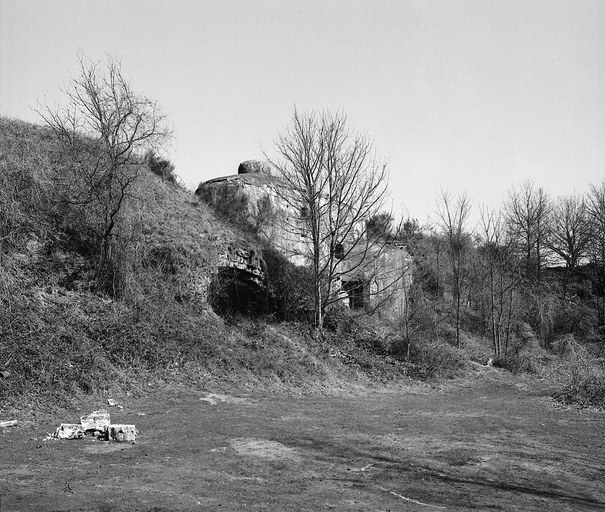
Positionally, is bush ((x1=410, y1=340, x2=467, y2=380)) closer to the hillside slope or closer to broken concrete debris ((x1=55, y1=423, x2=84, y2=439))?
the hillside slope

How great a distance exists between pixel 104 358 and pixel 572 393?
42.7 ft

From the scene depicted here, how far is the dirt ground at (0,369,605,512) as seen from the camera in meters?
6.41

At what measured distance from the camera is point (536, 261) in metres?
40.9

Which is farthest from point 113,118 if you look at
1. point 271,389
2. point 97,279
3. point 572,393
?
point 572,393

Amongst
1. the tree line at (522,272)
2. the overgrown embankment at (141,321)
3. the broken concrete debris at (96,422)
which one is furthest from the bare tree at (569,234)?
the broken concrete debris at (96,422)

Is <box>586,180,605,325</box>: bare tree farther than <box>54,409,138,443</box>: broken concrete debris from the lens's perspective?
Yes

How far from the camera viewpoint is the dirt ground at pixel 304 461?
6410 millimetres

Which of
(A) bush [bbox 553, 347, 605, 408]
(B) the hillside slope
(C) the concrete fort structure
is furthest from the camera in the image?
(C) the concrete fort structure

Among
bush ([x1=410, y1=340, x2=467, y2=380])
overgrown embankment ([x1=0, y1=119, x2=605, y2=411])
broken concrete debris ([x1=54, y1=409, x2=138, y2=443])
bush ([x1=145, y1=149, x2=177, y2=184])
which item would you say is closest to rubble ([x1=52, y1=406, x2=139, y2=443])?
broken concrete debris ([x1=54, y1=409, x2=138, y2=443])

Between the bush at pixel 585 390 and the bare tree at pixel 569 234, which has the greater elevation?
the bare tree at pixel 569 234

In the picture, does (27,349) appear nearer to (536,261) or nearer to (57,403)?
(57,403)

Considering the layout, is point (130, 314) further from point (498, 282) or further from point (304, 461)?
point (498, 282)

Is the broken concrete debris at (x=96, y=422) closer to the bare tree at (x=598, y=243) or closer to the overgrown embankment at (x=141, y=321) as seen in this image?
the overgrown embankment at (x=141, y=321)

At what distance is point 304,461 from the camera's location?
27.8 feet
